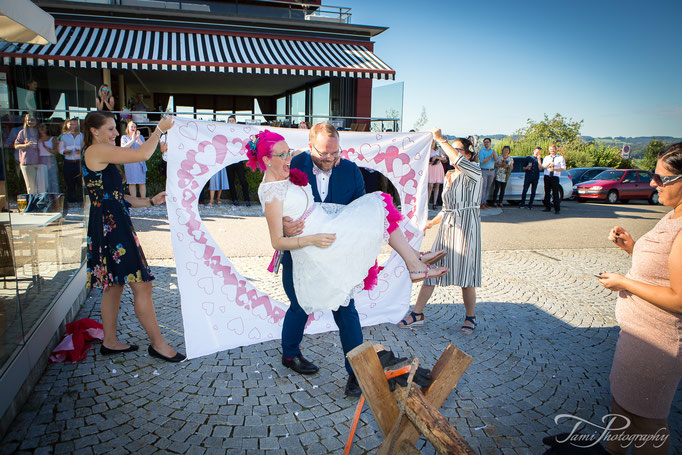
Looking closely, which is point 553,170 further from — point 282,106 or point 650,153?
point 650,153

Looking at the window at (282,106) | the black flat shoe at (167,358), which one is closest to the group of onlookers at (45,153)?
the black flat shoe at (167,358)

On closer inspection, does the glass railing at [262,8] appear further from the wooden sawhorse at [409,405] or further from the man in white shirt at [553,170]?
the wooden sawhorse at [409,405]

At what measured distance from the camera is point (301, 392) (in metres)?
3.22

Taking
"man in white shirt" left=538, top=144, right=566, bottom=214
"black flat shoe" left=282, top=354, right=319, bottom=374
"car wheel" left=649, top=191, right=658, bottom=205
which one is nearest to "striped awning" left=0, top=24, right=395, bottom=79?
"man in white shirt" left=538, top=144, right=566, bottom=214

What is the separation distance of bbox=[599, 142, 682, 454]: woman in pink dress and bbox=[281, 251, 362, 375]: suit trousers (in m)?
1.61

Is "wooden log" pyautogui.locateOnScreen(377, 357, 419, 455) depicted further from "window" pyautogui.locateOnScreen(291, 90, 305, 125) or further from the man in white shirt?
"window" pyautogui.locateOnScreen(291, 90, 305, 125)

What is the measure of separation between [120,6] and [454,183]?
14.4 m

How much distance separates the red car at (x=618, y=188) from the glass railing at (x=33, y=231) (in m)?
18.5

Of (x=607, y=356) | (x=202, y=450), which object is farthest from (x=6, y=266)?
(x=607, y=356)

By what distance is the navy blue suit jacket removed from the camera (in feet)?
10.3

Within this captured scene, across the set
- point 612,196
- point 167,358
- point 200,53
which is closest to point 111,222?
point 167,358

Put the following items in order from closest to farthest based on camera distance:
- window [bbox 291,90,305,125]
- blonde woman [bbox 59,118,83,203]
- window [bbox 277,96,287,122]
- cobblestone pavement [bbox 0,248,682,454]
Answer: cobblestone pavement [bbox 0,248,682,454] → blonde woman [bbox 59,118,83,203] → window [bbox 291,90,305,125] → window [bbox 277,96,287,122]

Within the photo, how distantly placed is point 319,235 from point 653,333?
1.93 m

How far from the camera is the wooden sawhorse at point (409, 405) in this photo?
1776mm
